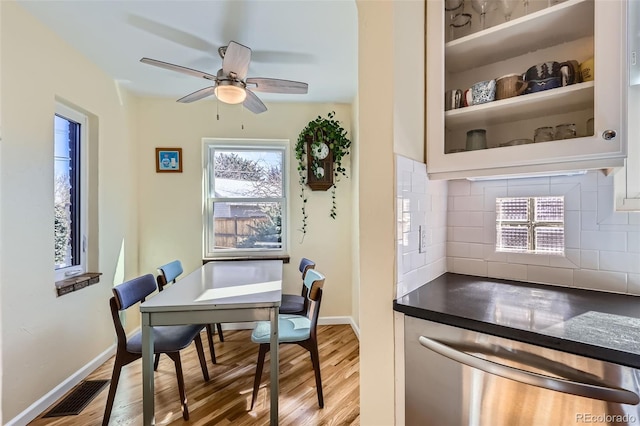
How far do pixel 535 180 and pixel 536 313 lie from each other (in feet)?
2.06

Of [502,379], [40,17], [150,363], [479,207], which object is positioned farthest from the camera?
[40,17]

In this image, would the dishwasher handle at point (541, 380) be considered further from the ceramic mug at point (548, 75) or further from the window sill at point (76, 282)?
the window sill at point (76, 282)

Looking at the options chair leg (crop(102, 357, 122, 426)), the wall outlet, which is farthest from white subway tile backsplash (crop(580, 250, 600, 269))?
chair leg (crop(102, 357, 122, 426))

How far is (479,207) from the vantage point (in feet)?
4.49

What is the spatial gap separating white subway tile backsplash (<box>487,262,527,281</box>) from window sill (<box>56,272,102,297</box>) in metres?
2.61

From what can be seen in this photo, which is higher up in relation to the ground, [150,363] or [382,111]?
[382,111]

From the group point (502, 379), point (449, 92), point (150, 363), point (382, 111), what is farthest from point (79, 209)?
point (502, 379)

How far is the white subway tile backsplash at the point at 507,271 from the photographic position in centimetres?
126

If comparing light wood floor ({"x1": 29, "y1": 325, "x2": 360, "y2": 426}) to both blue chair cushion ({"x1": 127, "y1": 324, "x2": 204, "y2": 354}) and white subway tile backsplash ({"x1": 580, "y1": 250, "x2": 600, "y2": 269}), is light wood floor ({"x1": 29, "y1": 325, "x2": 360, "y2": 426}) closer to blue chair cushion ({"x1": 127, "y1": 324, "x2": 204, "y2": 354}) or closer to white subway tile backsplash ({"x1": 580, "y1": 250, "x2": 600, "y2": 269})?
blue chair cushion ({"x1": 127, "y1": 324, "x2": 204, "y2": 354})

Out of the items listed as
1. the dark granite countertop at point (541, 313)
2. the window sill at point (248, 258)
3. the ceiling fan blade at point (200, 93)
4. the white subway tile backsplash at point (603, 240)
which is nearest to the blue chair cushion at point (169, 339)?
the window sill at point (248, 258)

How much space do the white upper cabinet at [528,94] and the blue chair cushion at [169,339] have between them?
1670 mm

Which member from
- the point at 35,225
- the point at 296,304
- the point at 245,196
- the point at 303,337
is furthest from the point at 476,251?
the point at 35,225

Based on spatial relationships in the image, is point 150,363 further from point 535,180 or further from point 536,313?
point 535,180

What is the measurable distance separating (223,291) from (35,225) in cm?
124
